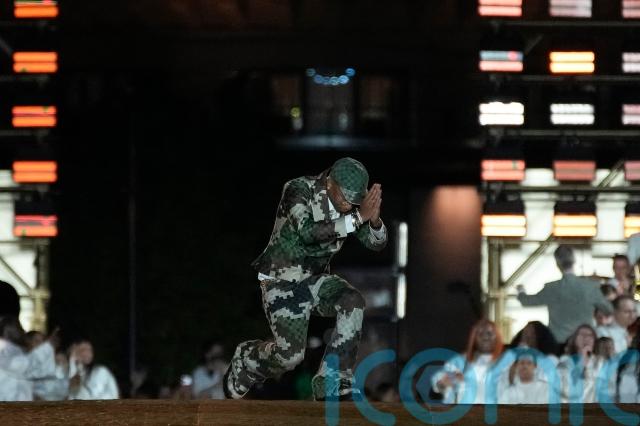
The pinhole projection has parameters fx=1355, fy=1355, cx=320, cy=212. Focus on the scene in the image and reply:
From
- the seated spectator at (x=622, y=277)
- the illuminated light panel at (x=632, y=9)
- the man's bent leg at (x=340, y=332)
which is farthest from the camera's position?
the illuminated light panel at (x=632, y=9)

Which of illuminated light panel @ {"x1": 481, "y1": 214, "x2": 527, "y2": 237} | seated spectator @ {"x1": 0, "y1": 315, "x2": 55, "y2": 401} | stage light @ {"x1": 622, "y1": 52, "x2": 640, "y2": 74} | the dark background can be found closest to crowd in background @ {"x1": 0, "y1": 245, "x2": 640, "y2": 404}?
seated spectator @ {"x1": 0, "y1": 315, "x2": 55, "y2": 401}

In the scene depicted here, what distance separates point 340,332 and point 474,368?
380 centimetres

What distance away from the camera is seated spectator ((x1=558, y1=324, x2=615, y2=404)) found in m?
10.7

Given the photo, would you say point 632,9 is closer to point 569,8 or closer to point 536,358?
point 569,8

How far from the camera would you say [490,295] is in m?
14.9

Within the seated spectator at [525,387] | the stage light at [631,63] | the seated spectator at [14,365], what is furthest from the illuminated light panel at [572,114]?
the seated spectator at [14,365]

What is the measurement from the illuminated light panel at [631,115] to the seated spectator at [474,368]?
4231 millimetres

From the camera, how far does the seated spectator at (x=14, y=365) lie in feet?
33.5

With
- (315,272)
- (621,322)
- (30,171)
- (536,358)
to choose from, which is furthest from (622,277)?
(30,171)

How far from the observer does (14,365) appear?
10.3 metres

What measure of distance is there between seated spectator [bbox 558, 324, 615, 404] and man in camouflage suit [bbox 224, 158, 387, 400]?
385 centimetres

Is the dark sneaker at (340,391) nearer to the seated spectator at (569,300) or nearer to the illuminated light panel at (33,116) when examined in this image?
the seated spectator at (569,300)

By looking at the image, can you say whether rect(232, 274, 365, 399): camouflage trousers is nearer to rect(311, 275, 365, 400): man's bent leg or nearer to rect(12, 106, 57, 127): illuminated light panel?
rect(311, 275, 365, 400): man's bent leg

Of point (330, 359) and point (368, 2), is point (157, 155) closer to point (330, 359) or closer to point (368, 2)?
point (368, 2)
